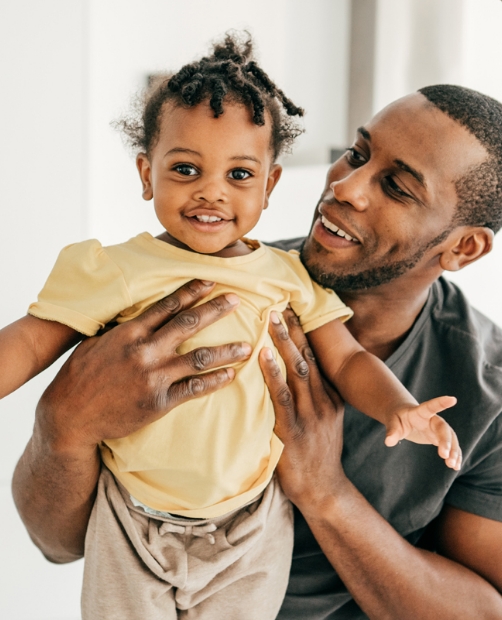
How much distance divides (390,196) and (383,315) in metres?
0.28

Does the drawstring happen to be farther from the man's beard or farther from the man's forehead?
the man's forehead

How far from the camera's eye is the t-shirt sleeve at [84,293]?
108 centimetres

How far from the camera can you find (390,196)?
138cm

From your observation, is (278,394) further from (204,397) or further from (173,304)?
(173,304)

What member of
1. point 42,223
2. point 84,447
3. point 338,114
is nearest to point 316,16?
point 338,114

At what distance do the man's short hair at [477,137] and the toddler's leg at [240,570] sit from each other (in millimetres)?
732

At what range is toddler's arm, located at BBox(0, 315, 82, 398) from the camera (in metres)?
1.03

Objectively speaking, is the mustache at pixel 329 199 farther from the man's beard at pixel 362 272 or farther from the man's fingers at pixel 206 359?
the man's fingers at pixel 206 359

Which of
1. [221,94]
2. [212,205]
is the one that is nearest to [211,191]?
[212,205]

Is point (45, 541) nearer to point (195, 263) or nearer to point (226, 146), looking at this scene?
point (195, 263)

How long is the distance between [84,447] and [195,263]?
38 cm

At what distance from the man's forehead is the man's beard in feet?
0.52

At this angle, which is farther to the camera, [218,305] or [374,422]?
[374,422]

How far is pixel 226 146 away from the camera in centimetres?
110
